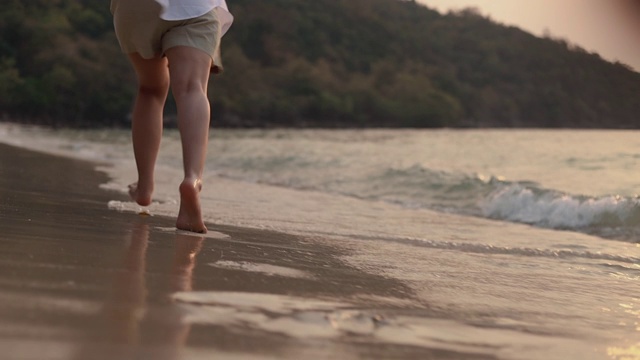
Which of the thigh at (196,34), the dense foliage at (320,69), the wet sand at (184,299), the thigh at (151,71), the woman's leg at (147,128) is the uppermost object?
the dense foliage at (320,69)

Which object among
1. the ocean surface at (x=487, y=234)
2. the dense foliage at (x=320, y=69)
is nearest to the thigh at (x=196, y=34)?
the ocean surface at (x=487, y=234)

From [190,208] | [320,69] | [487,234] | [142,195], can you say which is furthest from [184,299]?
[320,69]

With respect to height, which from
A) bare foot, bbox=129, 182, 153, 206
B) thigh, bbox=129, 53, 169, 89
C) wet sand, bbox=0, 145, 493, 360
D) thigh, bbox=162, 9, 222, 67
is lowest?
wet sand, bbox=0, 145, 493, 360

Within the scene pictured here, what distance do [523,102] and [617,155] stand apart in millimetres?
34204

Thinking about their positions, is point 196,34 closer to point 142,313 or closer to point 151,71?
point 151,71

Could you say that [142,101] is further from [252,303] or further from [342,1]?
[342,1]

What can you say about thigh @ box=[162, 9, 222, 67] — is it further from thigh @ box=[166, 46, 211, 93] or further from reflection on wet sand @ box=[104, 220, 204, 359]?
reflection on wet sand @ box=[104, 220, 204, 359]

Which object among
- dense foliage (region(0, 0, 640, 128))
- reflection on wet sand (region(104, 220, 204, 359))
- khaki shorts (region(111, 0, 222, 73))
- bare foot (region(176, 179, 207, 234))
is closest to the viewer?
reflection on wet sand (region(104, 220, 204, 359))

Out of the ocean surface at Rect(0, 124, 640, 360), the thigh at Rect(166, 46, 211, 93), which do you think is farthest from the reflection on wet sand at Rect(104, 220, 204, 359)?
the thigh at Rect(166, 46, 211, 93)

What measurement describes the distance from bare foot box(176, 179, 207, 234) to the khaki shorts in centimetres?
45

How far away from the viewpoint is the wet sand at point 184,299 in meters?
1.26

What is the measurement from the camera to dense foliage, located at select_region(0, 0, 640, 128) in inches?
1617

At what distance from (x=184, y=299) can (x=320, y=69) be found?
55.8m

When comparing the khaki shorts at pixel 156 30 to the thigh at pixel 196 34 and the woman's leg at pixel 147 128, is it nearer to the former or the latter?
the thigh at pixel 196 34
